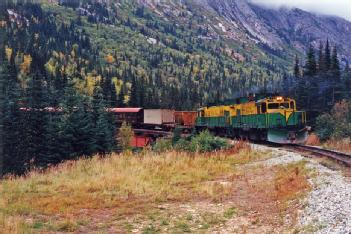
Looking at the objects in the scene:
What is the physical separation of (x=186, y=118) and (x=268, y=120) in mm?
28711

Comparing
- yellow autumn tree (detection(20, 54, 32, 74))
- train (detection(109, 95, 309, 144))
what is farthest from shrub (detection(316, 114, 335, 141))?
yellow autumn tree (detection(20, 54, 32, 74))

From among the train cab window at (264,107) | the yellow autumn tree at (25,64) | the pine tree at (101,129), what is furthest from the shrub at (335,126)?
the yellow autumn tree at (25,64)

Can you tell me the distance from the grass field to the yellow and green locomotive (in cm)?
1073

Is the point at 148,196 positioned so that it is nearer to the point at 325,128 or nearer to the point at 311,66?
the point at 325,128

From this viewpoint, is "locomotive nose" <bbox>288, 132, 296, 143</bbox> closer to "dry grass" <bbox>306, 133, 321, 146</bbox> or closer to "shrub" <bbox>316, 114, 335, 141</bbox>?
"dry grass" <bbox>306, 133, 321, 146</bbox>

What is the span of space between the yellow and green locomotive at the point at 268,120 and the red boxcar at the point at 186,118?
1876cm

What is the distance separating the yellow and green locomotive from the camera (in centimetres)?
3158

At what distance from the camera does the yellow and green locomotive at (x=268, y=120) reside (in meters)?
31.6

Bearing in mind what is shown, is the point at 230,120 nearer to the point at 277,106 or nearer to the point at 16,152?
the point at 277,106

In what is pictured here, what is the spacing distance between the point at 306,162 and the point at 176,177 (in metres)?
6.61

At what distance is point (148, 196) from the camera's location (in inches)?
603

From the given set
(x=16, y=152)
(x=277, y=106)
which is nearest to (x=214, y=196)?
(x=277, y=106)

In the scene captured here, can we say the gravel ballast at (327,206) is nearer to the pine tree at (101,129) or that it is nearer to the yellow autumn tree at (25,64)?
the pine tree at (101,129)

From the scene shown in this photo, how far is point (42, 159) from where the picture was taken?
4206 cm
